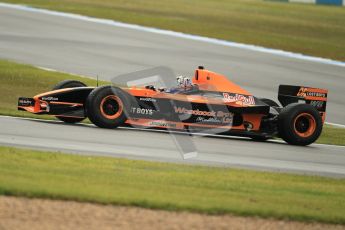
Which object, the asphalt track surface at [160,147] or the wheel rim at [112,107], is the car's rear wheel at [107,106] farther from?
the asphalt track surface at [160,147]

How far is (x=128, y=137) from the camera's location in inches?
573

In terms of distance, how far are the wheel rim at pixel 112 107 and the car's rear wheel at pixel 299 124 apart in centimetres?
293

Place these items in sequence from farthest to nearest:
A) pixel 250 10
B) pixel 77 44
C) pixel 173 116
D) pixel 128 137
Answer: pixel 250 10
pixel 77 44
pixel 173 116
pixel 128 137

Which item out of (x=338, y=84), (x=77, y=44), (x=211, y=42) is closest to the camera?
(x=338, y=84)

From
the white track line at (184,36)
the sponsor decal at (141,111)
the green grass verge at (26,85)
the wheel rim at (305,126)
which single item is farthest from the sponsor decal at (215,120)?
the white track line at (184,36)

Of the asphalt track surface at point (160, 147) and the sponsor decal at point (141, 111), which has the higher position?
the sponsor decal at point (141, 111)

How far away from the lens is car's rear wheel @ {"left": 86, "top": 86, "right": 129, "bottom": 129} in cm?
1492

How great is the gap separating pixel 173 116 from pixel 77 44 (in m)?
14.4

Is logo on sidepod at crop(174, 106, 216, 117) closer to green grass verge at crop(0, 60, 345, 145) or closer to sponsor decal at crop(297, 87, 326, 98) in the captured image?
sponsor decal at crop(297, 87, 326, 98)

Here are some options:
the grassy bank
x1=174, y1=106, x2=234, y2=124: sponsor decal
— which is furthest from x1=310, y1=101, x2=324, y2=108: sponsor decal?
the grassy bank

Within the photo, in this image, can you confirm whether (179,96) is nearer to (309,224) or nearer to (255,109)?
(255,109)

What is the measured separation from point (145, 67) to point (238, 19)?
16.6 m

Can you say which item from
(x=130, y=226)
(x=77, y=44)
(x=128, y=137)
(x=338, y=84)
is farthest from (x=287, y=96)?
(x=77, y=44)

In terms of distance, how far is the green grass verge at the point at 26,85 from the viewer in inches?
695
